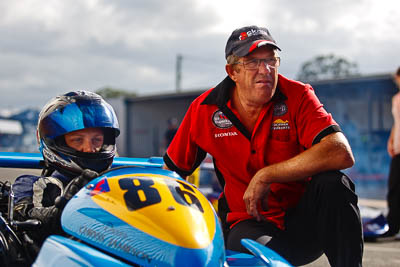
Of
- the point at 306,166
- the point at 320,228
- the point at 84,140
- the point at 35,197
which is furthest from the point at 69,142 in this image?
the point at 320,228

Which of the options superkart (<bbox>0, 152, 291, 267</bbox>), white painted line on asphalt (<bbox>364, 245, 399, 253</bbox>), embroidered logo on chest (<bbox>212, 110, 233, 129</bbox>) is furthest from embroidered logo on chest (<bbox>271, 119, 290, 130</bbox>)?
white painted line on asphalt (<bbox>364, 245, 399, 253</bbox>)

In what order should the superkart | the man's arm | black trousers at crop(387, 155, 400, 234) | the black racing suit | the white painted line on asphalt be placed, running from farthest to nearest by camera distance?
black trousers at crop(387, 155, 400, 234), the white painted line on asphalt, the man's arm, the black racing suit, the superkart

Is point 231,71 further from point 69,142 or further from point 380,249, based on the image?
point 380,249

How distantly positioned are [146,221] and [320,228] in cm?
118

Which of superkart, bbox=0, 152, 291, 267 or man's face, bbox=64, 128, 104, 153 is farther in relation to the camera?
man's face, bbox=64, 128, 104, 153

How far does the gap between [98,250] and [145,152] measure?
31777 millimetres

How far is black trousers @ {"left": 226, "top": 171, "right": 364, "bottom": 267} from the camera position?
2.47 m

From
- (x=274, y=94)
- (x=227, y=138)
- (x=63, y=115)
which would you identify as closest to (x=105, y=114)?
(x=63, y=115)

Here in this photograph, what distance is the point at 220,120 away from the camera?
3.04 meters

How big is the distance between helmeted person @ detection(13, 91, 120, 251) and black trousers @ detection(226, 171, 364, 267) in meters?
0.84

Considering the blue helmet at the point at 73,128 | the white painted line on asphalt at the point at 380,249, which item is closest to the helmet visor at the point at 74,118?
the blue helmet at the point at 73,128

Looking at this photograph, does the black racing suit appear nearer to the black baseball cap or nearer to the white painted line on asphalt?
the black baseball cap

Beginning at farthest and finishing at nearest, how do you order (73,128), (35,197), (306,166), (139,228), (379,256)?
(379,256) < (73,128) < (306,166) < (35,197) < (139,228)

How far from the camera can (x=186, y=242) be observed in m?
1.70
